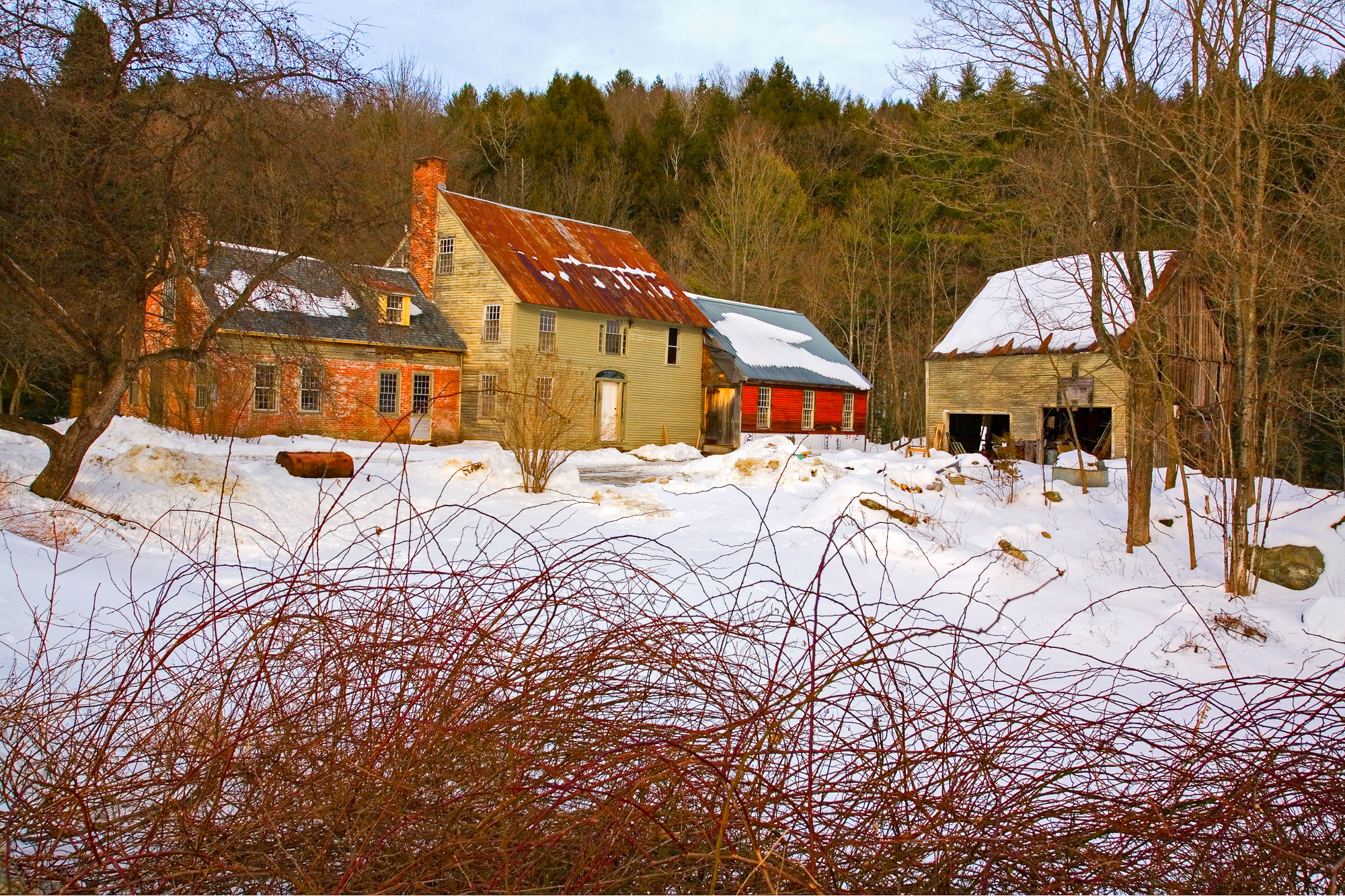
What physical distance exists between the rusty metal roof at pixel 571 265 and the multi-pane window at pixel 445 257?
107 centimetres

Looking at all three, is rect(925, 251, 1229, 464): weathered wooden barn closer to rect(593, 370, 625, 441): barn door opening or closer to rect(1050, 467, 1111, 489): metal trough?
rect(1050, 467, 1111, 489): metal trough

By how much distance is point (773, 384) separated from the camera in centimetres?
3284

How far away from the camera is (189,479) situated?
521 inches

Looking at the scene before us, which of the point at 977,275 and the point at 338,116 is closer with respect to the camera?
the point at 338,116

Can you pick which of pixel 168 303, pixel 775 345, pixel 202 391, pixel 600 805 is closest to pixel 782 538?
pixel 168 303

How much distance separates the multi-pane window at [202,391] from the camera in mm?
19605

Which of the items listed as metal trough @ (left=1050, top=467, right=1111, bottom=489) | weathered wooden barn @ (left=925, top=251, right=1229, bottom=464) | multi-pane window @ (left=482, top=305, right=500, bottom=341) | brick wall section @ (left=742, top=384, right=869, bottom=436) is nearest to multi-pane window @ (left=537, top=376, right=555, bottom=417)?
multi-pane window @ (left=482, top=305, right=500, bottom=341)

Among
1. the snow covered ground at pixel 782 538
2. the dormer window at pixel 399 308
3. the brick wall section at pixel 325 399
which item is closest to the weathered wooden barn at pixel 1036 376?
the snow covered ground at pixel 782 538

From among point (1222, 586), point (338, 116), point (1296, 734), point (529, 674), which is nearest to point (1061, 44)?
point (1222, 586)

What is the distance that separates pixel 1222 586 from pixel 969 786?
9.87m

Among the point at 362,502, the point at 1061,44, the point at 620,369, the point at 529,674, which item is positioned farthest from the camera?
the point at 620,369

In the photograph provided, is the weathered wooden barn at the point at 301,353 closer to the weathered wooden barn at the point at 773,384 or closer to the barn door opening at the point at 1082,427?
the weathered wooden barn at the point at 773,384

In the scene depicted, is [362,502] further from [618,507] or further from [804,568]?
[804,568]

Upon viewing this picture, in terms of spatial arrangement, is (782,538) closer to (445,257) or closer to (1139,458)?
(1139,458)
